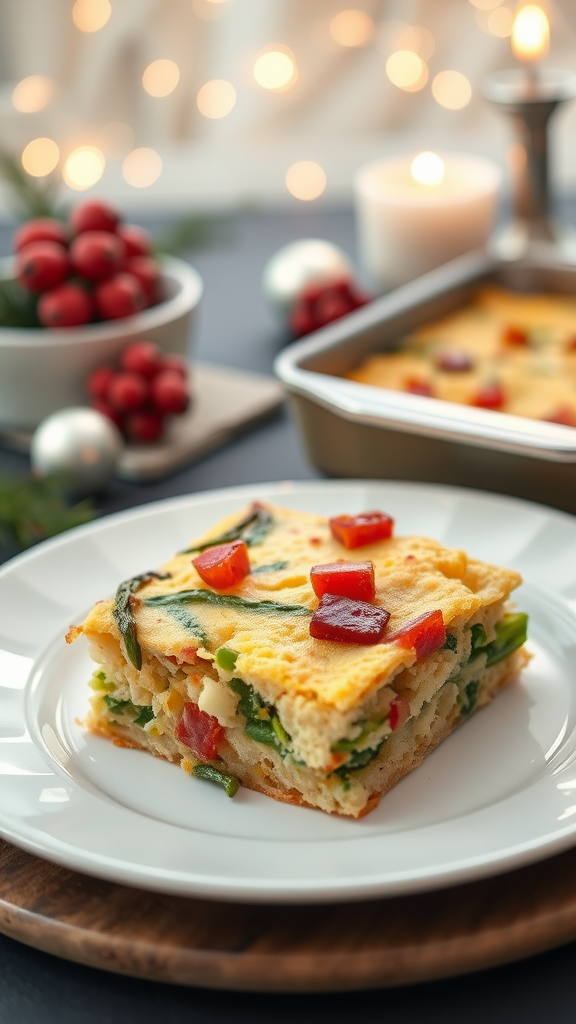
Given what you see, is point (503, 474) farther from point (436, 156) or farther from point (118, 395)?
point (436, 156)

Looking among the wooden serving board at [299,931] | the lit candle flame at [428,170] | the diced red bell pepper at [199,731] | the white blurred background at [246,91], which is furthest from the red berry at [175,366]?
the white blurred background at [246,91]

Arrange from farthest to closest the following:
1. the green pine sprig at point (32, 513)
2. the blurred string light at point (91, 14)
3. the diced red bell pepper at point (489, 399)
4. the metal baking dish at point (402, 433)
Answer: the blurred string light at point (91, 14), the diced red bell pepper at point (489, 399), the green pine sprig at point (32, 513), the metal baking dish at point (402, 433)

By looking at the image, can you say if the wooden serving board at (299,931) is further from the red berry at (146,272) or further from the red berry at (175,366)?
the red berry at (146,272)

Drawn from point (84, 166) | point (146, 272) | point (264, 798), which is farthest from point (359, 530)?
point (84, 166)

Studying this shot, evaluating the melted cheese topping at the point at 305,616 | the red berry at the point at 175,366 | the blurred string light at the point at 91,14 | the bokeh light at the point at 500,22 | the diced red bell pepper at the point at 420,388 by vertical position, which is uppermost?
the blurred string light at the point at 91,14

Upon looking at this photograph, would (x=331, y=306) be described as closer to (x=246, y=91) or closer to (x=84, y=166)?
(x=246, y=91)

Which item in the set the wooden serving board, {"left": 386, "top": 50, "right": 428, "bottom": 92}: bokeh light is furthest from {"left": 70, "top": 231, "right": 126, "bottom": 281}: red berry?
{"left": 386, "top": 50, "right": 428, "bottom": 92}: bokeh light
